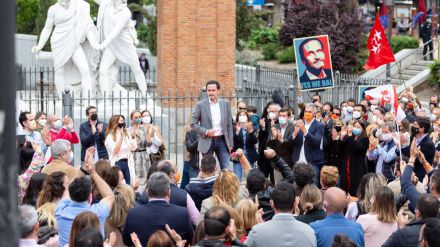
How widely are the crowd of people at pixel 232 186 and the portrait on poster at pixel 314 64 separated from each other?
316cm

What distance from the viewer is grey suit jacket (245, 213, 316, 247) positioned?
20.6ft

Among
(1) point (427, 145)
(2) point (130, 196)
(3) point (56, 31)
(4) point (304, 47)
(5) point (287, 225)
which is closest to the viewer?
(5) point (287, 225)

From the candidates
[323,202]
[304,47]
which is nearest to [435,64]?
[304,47]

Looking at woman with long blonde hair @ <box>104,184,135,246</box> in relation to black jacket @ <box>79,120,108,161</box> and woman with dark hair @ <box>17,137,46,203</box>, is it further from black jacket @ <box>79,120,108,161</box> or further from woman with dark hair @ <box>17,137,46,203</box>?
Result: black jacket @ <box>79,120,108,161</box>

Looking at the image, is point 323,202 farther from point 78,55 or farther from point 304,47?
point 78,55

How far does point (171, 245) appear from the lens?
18.9ft

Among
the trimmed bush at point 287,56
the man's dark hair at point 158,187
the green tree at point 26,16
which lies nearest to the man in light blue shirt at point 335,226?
the man's dark hair at point 158,187

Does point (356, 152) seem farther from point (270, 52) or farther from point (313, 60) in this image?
point (270, 52)

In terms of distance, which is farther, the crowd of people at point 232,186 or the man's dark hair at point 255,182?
the man's dark hair at point 255,182

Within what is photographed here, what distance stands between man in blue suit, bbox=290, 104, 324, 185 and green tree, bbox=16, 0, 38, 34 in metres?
27.5

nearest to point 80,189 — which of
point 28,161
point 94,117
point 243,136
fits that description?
point 28,161

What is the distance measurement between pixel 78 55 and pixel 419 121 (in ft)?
31.0

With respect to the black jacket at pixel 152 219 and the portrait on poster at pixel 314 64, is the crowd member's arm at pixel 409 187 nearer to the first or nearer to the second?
the black jacket at pixel 152 219

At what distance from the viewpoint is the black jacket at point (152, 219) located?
690 cm
